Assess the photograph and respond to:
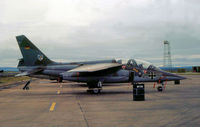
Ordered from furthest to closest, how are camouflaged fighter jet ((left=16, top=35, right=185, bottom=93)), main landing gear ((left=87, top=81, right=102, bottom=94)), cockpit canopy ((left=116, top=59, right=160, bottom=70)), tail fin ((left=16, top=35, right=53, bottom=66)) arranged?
1. tail fin ((left=16, top=35, right=53, bottom=66))
2. cockpit canopy ((left=116, top=59, right=160, bottom=70))
3. camouflaged fighter jet ((left=16, top=35, right=185, bottom=93))
4. main landing gear ((left=87, top=81, right=102, bottom=94))

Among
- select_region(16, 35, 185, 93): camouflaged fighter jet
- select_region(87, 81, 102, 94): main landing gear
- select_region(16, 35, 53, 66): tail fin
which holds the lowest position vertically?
select_region(87, 81, 102, 94): main landing gear

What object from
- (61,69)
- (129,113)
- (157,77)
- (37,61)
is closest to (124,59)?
(157,77)

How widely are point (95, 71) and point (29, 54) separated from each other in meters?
7.07

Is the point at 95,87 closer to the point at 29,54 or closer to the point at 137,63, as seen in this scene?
the point at 137,63

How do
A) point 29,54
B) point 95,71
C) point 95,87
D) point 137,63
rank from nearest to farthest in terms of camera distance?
point 95,71
point 95,87
point 137,63
point 29,54

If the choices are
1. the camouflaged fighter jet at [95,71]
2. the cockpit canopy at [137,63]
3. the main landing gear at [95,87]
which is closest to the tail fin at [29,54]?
the camouflaged fighter jet at [95,71]

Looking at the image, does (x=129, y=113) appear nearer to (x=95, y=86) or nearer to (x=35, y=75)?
(x=95, y=86)

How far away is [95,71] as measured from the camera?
58.6ft

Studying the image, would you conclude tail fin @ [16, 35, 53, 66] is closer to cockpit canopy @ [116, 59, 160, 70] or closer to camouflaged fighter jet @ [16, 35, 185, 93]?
camouflaged fighter jet @ [16, 35, 185, 93]

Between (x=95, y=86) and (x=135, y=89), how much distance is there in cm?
556

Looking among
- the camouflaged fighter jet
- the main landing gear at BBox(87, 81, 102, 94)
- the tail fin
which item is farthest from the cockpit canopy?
the tail fin

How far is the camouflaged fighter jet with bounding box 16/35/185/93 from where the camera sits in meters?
18.2

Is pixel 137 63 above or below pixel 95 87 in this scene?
above

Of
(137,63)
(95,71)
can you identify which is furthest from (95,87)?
(137,63)
